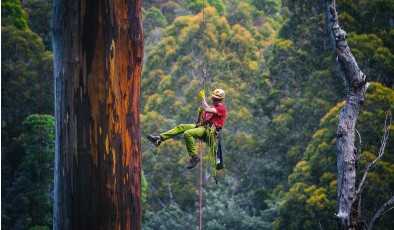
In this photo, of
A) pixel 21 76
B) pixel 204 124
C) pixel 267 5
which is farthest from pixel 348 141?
pixel 267 5

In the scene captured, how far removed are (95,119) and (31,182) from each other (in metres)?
18.9

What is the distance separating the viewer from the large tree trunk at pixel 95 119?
8.20 feet

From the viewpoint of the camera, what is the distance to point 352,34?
60.2ft

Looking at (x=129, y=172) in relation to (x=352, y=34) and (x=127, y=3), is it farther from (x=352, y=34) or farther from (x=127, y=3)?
(x=352, y=34)

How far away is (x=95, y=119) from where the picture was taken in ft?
8.25

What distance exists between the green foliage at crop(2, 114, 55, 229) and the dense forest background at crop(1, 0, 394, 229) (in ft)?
0.11

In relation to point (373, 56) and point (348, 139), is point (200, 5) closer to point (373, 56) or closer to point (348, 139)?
point (373, 56)

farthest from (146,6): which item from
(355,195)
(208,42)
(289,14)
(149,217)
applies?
(355,195)

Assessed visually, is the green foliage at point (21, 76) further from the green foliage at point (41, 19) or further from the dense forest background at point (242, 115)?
the green foliage at point (41, 19)

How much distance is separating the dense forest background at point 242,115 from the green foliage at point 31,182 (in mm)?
35

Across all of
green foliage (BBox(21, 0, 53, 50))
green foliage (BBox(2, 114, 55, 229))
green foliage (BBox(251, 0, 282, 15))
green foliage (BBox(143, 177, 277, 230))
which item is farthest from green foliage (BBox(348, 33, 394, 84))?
green foliage (BBox(251, 0, 282, 15))

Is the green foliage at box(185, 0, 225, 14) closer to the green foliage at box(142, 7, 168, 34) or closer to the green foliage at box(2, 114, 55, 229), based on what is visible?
the green foliage at box(142, 7, 168, 34)

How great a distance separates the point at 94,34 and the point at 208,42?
76.9 ft

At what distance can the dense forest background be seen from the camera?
17.5 meters
